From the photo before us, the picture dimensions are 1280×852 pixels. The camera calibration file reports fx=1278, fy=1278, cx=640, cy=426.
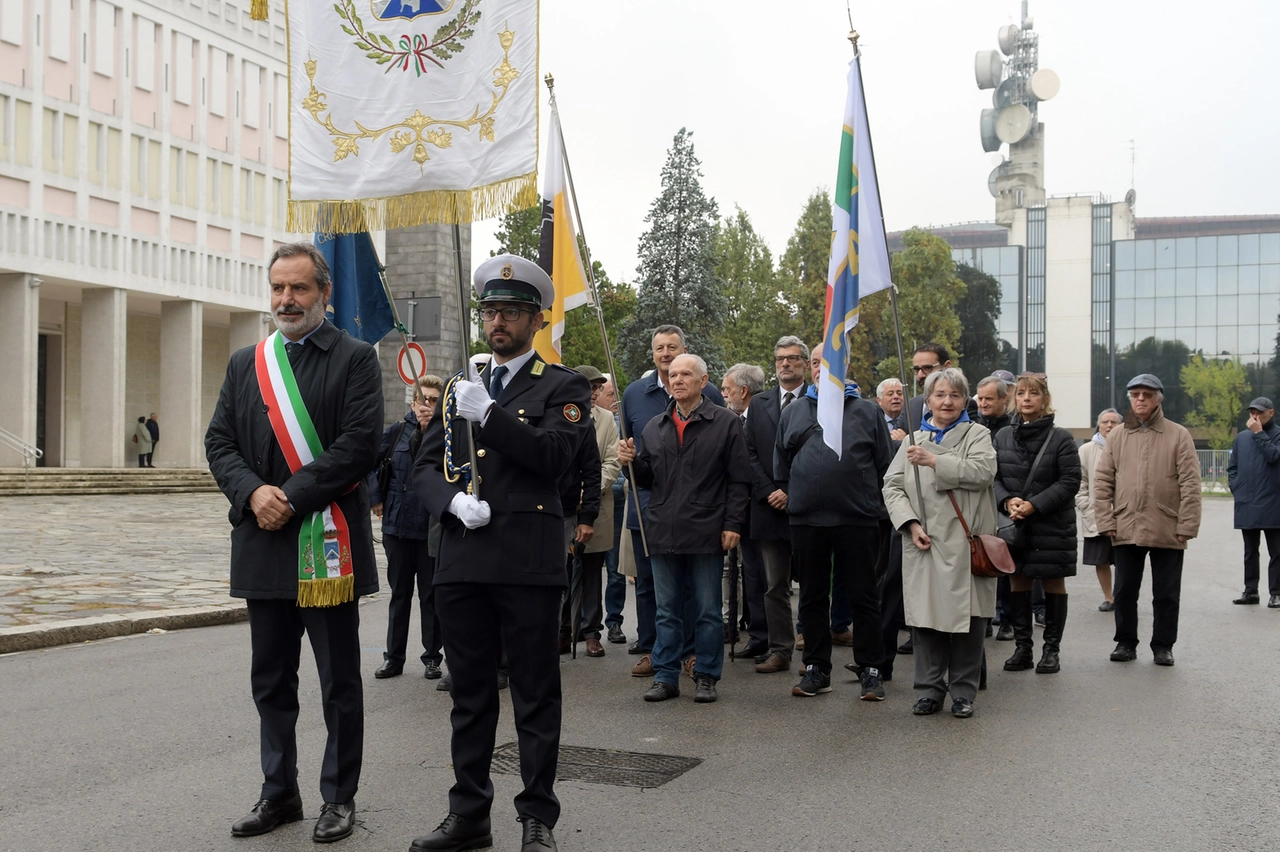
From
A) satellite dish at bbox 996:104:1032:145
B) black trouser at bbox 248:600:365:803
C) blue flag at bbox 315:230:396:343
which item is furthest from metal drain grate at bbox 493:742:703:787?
satellite dish at bbox 996:104:1032:145

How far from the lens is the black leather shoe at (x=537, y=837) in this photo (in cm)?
452

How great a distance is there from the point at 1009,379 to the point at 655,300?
170 feet

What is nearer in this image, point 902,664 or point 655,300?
point 902,664

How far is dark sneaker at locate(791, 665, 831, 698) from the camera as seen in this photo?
8.04 meters

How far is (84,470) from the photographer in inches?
1447

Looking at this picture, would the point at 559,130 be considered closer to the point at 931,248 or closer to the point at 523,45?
the point at 523,45

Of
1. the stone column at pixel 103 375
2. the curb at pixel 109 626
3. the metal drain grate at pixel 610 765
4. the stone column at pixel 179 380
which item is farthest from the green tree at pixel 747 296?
the metal drain grate at pixel 610 765

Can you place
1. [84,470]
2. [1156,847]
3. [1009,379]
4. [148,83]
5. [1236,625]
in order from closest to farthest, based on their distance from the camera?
[1156,847] < [1009,379] < [1236,625] < [84,470] < [148,83]

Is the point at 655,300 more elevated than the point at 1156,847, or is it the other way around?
the point at 655,300

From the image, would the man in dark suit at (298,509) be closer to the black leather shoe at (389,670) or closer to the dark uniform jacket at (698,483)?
the dark uniform jacket at (698,483)

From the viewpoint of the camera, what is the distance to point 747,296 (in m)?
68.6

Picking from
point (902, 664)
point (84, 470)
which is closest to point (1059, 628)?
point (902, 664)

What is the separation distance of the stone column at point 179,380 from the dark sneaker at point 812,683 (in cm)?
4075

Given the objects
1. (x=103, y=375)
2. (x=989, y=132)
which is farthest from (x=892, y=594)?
(x=989, y=132)
